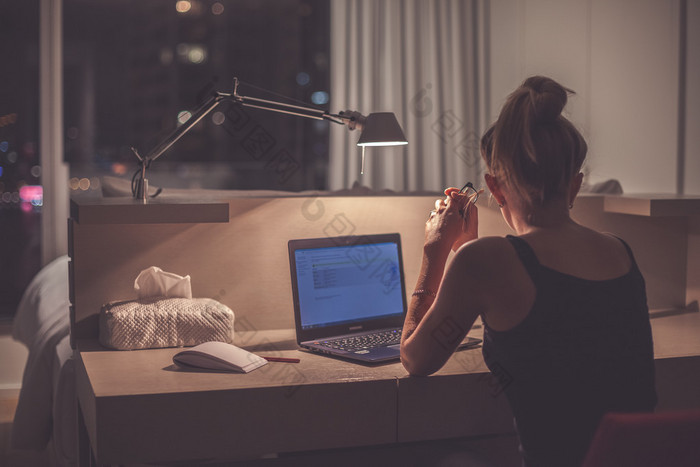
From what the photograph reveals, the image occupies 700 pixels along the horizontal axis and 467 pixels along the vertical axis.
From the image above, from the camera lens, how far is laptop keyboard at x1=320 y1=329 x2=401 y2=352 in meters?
1.57

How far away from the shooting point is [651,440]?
87cm

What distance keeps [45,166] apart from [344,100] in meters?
1.61

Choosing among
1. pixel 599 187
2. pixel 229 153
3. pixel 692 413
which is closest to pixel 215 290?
pixel 692 413

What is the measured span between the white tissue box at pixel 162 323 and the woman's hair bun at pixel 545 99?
34.4 inches

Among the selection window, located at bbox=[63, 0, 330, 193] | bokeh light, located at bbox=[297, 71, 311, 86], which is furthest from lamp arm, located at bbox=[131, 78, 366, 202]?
bokeh light, located at bbox=[297, 71, 311, 86]

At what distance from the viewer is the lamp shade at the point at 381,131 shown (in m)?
1.66

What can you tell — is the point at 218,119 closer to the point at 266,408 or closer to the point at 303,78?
the point at 303,78

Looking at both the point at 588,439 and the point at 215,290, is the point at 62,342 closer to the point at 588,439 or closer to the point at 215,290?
the point at 215,290

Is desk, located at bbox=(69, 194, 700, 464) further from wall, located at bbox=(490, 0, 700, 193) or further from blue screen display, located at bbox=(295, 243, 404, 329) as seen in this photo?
wall, located at bbox=(490, 0, 700, 193)

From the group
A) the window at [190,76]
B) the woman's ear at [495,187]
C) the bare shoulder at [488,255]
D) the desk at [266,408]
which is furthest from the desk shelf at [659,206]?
the window at [190,76]

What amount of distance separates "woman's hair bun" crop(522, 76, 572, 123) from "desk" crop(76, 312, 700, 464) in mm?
540

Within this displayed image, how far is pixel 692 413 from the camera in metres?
0.86

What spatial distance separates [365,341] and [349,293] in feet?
0.46

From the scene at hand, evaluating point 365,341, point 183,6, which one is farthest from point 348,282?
point 183,6
